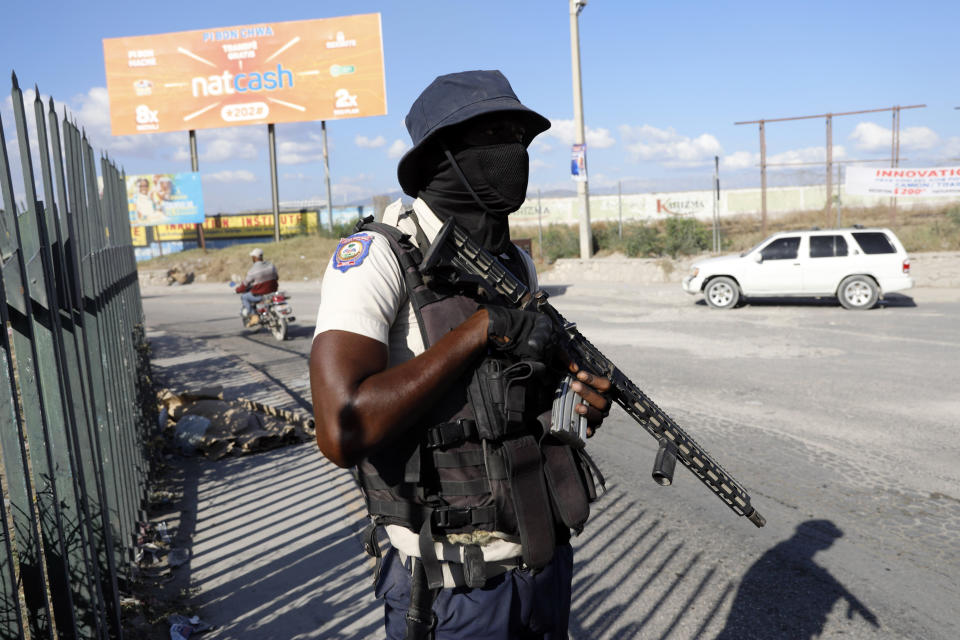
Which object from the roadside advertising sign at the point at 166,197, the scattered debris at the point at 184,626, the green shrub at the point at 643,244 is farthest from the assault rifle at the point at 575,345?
the roadside advertising sign at the point at 166,197

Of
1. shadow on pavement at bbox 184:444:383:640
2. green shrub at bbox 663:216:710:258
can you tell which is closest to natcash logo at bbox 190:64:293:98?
green shrub at bbox 663:216:710:258

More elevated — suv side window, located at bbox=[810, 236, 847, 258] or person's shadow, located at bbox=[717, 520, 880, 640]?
suv side window, located at bbox=[810, 236, 847, 258]

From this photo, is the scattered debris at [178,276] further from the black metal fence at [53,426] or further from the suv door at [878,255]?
the black metal fence at [53,426]

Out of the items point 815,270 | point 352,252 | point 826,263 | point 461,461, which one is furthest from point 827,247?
point 352,252

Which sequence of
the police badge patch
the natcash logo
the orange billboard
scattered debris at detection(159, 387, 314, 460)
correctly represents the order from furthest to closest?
the natcash logo, the orange billboard, scattered debris at detection(159, 387, 314, 460), the police badge patch

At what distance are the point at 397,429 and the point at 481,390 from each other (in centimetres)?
24

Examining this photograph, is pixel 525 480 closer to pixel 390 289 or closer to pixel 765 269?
pixel 390 289

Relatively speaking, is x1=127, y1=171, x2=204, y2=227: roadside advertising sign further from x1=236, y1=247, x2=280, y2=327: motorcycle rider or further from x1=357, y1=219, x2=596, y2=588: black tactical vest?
x1=357, y1=219, x2=596, y2=588: black tactical vest

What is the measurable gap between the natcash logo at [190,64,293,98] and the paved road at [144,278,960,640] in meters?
24.8

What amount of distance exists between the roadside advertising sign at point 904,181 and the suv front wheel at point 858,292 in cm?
703

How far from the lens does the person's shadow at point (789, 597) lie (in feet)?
10.3

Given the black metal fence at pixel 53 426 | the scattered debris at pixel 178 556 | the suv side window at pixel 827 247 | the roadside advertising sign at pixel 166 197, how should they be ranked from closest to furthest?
the black metal fence at pixel 53 426, the scattered debris at pixel 178 556, the suv side window at pixel 827 247, the roadside advertising sign at pixel 166 197

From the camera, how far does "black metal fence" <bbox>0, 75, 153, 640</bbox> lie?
2.15 meters

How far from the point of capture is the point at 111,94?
32.2 meters
